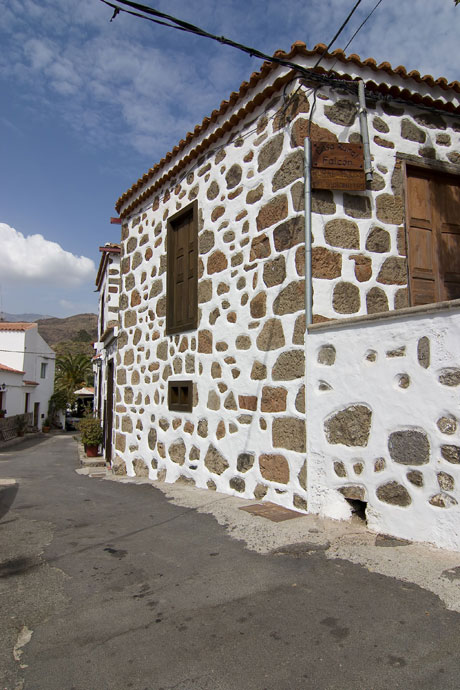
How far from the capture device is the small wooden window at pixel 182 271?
21.4ft

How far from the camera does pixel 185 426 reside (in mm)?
6445

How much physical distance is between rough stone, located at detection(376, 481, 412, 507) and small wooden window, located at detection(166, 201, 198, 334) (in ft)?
10.7

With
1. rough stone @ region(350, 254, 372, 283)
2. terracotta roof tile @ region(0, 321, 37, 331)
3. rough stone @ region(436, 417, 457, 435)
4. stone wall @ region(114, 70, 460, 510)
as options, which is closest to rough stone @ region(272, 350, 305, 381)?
stone wall @ region(114, 70, 460, 510)

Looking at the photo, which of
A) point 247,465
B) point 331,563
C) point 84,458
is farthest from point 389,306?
point 84,458

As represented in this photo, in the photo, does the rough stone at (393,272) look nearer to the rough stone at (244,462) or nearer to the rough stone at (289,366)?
the rough stone at (289,366)

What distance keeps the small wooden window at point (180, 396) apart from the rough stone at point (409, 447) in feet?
10.2

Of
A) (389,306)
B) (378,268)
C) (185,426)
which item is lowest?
(185,426)

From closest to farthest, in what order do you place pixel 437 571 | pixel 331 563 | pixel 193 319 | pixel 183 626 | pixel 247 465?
pixel 183 626
pixel 437 571
pixel 331 563
pixel 247 465
pixel 193 319

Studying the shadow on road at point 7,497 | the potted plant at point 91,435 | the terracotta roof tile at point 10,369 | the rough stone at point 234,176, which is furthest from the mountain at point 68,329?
the rough stone at point 234,176

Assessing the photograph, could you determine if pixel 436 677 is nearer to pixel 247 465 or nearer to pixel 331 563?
pixel 331 563

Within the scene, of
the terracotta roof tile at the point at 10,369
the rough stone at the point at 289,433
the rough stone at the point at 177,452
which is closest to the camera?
the rough stone at the point at 289,433

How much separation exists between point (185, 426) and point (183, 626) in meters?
3.93

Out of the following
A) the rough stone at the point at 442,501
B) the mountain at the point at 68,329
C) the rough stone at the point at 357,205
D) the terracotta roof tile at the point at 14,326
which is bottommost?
the rough stone at the point at 442,501

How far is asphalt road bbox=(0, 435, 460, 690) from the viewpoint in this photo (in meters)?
2.13
